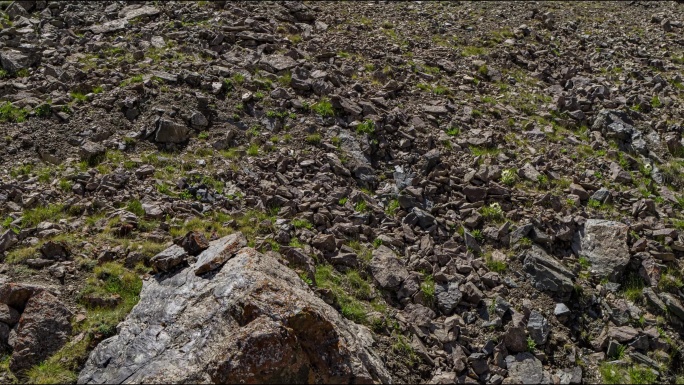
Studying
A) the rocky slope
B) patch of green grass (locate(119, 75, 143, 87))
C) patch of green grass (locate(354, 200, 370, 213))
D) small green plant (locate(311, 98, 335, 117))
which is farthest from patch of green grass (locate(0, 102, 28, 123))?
patch of green grass (locate(354, 200, 370, 213))

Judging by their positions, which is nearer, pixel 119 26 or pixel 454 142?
pixel 454 142

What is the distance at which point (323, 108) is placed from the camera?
1731 centimetres

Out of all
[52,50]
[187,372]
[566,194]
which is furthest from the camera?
[52,50]

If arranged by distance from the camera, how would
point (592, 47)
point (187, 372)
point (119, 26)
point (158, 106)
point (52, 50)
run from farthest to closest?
point (592, 47) → point (119, 26) → point (52, 50) → point (158, 106) → point (187, 372)

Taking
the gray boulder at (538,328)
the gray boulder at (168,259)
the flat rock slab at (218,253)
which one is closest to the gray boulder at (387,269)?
the gray boulder at (538,328)

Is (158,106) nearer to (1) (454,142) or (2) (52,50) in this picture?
(2) (52,50)

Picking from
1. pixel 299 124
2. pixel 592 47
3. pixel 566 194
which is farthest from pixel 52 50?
pixel 592 47

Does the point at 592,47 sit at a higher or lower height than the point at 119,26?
higher

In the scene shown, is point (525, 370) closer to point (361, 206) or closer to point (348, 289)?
point (348, 289)

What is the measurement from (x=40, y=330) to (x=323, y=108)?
32.7 ft

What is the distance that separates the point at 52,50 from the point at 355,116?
10.4 m

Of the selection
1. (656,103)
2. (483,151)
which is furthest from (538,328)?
(656,103)

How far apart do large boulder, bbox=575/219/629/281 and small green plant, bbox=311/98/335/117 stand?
781 centimetres

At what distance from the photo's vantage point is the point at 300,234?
43.3 feet
